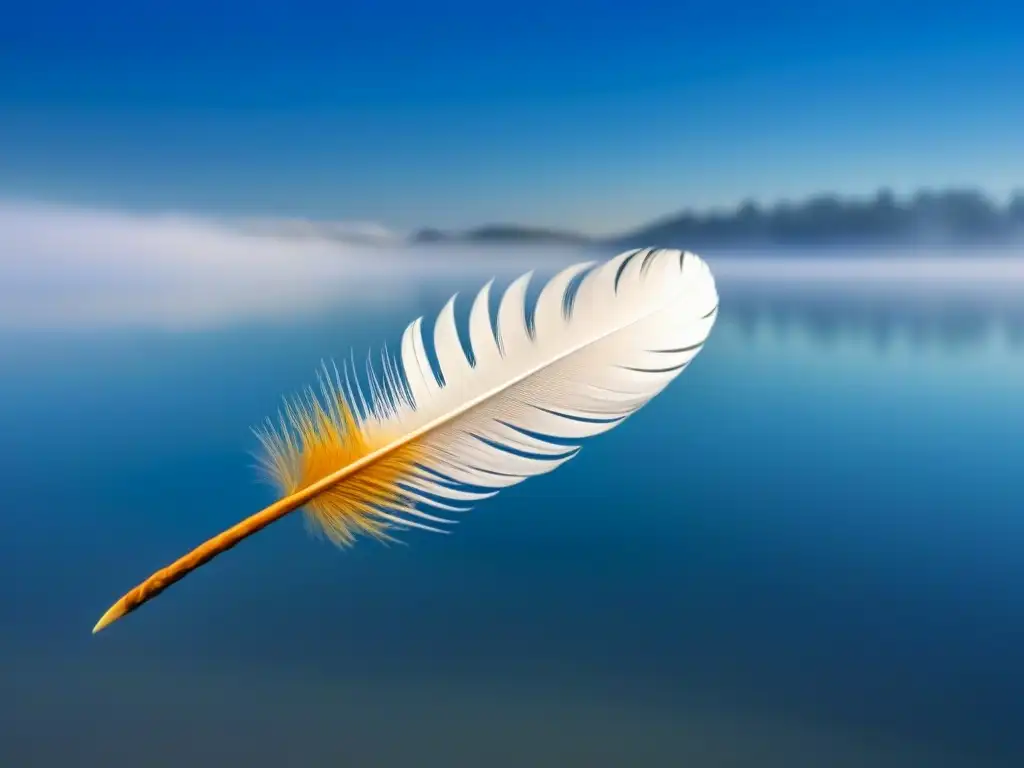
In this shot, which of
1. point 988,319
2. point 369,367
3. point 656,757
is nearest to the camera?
point 369,367

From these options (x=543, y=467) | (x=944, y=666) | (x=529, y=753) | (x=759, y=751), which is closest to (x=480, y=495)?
(x=543, y=467)

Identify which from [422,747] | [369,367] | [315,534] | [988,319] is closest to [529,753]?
[422,747]

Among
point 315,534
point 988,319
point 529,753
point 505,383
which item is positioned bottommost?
point 529,753

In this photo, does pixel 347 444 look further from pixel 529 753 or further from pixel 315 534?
pixel 529 753

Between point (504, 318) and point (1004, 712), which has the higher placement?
point (504, 318)

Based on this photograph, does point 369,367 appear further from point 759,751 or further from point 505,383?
point 759,751

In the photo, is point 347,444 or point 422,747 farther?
point 422,747

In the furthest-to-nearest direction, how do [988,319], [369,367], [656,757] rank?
[988,319] < [656,757] < [369,367]
